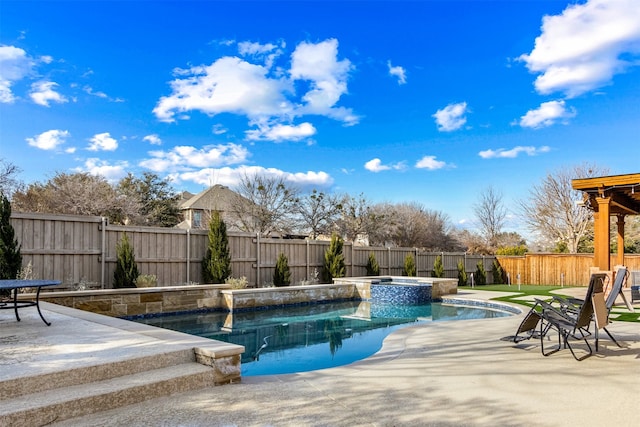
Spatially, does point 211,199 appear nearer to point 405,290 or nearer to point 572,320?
point 405,290

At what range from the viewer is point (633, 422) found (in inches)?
112

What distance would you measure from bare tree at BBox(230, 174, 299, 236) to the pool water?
12.0 metres

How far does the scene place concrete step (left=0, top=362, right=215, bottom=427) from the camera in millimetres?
2818

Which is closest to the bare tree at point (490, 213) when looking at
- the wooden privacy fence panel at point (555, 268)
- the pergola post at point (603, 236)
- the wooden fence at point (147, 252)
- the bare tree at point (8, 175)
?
the wooden privacy fence panel at point (555, 268)

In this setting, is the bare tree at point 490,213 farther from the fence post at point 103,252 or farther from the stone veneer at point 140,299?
the fence post at point 103,252

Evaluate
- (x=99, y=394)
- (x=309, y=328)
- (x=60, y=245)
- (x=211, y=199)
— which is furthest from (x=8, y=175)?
(x=99, y=394)

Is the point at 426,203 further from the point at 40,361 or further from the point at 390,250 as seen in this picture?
the point at 40,361

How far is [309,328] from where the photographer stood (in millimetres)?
8609

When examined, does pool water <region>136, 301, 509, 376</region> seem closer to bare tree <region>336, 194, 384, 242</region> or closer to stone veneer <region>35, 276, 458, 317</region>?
stone veneer <region>35, 276, 458, 317</region>

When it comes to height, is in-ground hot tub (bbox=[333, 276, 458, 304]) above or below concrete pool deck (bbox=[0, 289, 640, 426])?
below

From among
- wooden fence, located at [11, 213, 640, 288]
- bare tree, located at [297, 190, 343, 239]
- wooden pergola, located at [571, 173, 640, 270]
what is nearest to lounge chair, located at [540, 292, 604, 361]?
wooden pergola, located at [571, 173, 640, 270]

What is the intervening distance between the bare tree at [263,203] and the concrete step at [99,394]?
2015 cm

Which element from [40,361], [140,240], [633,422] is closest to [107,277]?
[140,240]

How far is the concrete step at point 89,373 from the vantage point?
3.07m
